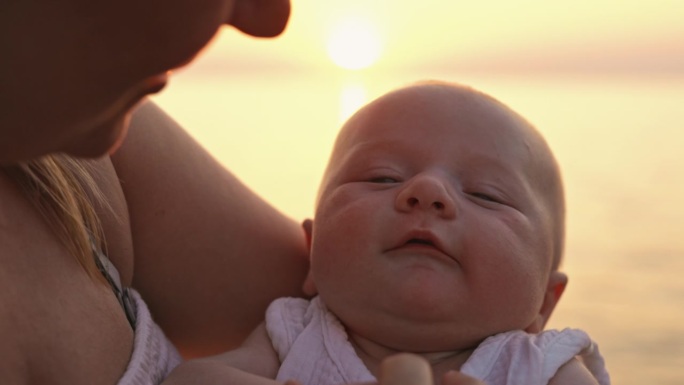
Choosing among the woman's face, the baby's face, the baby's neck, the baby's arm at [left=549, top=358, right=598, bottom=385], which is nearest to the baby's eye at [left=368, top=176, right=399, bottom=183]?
the baby's face

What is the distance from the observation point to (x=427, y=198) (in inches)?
54.6

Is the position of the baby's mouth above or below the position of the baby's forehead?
below

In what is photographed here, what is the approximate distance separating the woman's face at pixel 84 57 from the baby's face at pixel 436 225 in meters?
0.60

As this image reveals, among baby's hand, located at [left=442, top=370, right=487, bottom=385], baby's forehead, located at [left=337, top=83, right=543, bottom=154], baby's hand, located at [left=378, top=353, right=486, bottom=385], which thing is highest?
baby's forehead, located at [left=337, top=83, right=543, bottom=154]

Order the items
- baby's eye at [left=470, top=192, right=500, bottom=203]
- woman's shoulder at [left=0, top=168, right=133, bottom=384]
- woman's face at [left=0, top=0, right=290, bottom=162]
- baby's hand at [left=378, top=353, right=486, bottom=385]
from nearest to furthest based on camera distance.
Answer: woman's face at [left=0, top=0, right=290, bottom=162] < baby's hand at [left=378, top=353, right=486, bottom=385] < woman's shoulder at [left=0, top=168, right=133, bottom=384] < baby's eye at [left=470, top=192, right=500, bottom=203]

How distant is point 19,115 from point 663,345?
8.06 ft

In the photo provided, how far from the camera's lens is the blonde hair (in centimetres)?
121

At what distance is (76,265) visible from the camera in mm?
1226

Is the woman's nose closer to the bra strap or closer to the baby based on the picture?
the baby

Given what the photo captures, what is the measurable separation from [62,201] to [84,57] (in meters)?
0.48

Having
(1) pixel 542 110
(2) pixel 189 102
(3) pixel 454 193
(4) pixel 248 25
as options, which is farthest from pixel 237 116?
(4) pixel 248 25

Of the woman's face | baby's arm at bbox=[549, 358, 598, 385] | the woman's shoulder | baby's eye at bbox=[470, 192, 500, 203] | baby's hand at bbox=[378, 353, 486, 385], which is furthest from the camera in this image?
baby's eye at bbox=[470, 192, 500, 203]

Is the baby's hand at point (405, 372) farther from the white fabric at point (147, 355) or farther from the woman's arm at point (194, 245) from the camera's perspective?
the woman's arm at point (194, 245)

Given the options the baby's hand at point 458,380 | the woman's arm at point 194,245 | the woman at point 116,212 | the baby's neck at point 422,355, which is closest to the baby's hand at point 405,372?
the baby's hand at point 458,380
